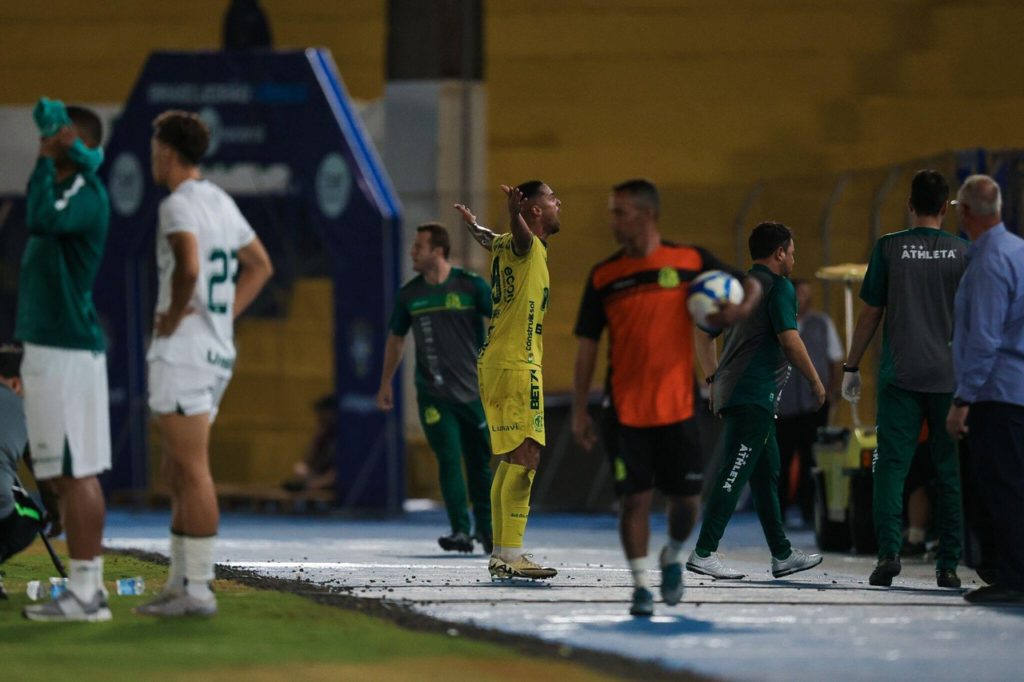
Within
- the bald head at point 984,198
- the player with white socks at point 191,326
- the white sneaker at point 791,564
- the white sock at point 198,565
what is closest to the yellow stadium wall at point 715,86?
the white sneaker at point 791,564

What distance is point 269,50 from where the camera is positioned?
2006cm

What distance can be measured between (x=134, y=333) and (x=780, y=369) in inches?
429

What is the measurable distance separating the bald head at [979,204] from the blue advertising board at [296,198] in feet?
33.0

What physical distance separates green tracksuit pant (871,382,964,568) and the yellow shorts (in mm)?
1765

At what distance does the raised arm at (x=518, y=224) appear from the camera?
10445 millimetres

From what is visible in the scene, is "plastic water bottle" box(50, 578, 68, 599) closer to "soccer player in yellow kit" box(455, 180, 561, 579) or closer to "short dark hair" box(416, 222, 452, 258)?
"soccer player in yellow kit" box(455, 180, 561, 579)

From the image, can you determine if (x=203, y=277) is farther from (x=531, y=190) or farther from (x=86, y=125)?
(x=531, y=190)

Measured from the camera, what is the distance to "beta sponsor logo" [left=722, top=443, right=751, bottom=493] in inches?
430

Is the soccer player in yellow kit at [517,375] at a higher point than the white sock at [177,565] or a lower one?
higher

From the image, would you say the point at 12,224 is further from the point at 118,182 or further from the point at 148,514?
the point at 148,514

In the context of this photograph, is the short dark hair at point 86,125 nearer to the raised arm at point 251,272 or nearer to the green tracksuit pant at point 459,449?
the raised arm at point 251,272

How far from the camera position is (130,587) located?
9.87 metres

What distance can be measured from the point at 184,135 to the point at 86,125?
1.64 ft

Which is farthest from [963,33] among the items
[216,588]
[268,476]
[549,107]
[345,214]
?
[216,588]
